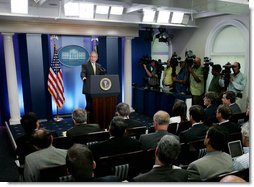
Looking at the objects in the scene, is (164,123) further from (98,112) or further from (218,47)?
(218,47)

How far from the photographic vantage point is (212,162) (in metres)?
1.81

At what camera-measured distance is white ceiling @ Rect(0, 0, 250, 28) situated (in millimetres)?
3379

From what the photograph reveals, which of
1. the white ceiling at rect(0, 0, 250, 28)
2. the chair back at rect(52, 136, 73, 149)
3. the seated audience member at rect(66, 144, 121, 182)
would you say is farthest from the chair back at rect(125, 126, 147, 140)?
the white ceiling at rect(0, 0, 250, 28)

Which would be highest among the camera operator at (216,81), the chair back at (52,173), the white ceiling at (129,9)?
the white ceiling at (129,9)

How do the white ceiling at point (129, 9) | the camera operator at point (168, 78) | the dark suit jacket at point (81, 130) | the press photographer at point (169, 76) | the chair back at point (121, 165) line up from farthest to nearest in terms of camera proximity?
1. the camera operator at point (168, 78)
2. the press photographer at point (169, 76)
3. the white ceiling at point (129, 9)
4. the dark suit jacket at point (81, 130)
5. the chair back at point (121, 165)

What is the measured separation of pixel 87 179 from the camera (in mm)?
1445

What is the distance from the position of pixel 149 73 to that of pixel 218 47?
74.5 inches

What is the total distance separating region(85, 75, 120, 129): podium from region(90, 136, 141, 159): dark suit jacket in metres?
2.18

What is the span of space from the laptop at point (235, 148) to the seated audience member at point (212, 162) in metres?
0.34

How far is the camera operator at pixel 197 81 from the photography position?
5512 mm

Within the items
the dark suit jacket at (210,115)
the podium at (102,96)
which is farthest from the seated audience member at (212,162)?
the podium at (102,96)

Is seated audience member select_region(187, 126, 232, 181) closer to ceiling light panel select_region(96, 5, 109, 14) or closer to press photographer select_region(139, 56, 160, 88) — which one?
ceiling light panel select_region(96, 5, 109, 14)

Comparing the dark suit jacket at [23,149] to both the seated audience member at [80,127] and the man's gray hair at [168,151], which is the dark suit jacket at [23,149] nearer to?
the seated audience member at [80,127]

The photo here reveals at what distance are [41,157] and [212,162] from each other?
133 cm
